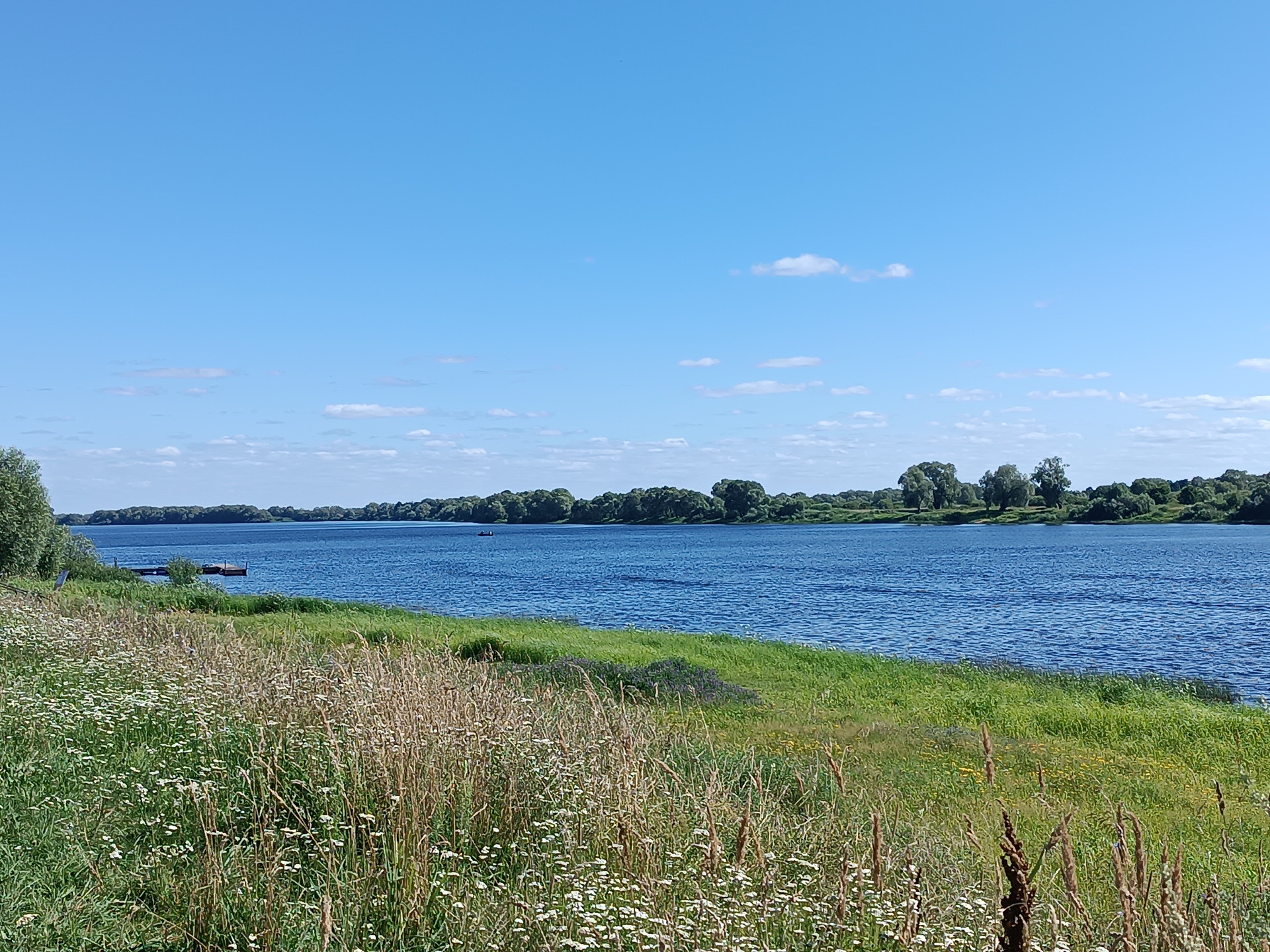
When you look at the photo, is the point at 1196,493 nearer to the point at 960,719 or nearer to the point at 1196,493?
the point at 1196,493

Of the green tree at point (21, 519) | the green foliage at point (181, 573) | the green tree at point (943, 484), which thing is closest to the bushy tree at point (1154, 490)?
the green tree at point (943, 484)

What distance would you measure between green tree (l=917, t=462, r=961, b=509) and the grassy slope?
16826 cm

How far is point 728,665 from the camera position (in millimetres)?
23203

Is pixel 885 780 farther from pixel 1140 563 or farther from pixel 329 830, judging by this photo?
pixel 1140 563

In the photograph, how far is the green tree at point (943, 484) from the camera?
18488 cm

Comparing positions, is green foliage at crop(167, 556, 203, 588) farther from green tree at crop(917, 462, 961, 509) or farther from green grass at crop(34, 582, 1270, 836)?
green tree at crop(917, 462, 961, 509)

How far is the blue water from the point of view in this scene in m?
31.3

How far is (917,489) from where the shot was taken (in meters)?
185

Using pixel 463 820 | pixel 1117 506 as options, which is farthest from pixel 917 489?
pixel 463 820

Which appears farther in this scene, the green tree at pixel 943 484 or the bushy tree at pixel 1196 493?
the green tree at pixel 943 484

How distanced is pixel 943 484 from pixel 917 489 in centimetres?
633

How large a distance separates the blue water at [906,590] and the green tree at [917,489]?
62.5 metres

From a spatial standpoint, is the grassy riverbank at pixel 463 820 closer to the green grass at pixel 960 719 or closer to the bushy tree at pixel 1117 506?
the green grass at pixel 960 719

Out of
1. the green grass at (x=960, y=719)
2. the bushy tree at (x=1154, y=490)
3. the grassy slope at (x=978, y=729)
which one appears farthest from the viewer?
the bushy tree at (x=1154, y=490)
